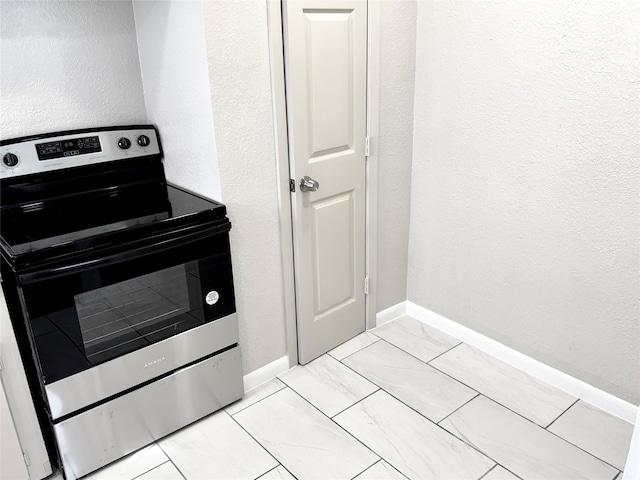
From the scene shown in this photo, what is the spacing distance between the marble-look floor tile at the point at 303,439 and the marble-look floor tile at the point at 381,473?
0.07 feet

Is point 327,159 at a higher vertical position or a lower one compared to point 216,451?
higher

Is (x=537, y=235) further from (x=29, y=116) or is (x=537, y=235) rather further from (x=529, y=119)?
(x=29, y=116)

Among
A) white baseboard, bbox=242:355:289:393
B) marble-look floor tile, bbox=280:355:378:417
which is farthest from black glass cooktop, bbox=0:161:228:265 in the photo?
marble-look floor tile, bbox=280:355:378:417

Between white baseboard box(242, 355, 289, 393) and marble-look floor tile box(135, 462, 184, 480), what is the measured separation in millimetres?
487

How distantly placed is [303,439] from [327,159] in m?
1.17

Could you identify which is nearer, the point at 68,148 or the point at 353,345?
the point at 68,148

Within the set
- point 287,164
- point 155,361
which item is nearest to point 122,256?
point 155,361

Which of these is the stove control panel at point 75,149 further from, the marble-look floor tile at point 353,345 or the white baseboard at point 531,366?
the white baseboard at point 531,366

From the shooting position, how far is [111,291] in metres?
1.82

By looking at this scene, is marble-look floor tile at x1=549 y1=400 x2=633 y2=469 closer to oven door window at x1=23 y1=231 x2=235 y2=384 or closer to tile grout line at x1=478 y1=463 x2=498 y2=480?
tile grout line at x1=478 y1=463 x2=498 y2=480

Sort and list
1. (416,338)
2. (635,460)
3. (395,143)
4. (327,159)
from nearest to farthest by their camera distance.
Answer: (635,460) → (327,159) → (395,143) → (416,338)

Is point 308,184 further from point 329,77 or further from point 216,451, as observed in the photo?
point 216,451

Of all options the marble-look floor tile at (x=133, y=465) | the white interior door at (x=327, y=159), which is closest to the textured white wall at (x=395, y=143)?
the white interior door at (x=327, y=159)

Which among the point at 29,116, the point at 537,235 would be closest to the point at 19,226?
the point at 29,116
